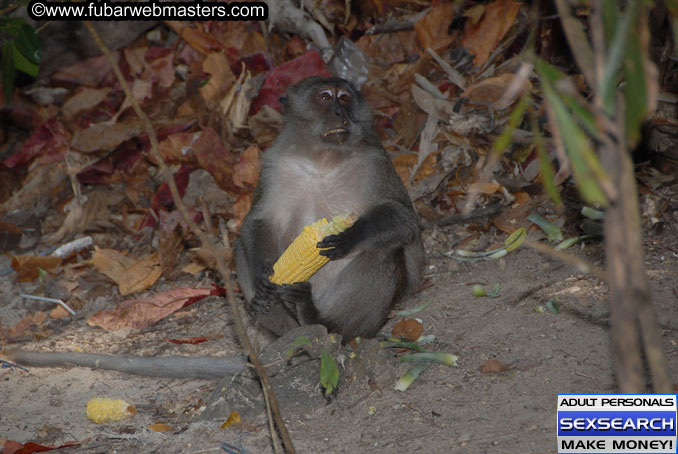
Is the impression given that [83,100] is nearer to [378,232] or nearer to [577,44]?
[378,232]

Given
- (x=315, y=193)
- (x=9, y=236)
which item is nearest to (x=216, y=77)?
(x=9, y=236)

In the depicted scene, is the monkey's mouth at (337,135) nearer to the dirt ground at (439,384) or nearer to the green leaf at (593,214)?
the dirt ground at (439,384)

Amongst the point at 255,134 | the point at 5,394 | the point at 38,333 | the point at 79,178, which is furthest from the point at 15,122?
the point at 5,394

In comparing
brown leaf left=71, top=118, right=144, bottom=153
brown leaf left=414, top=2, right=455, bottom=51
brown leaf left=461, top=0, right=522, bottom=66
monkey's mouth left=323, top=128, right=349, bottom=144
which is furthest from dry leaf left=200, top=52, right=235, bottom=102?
monkey's mouth left=323, top=128, right=349, bottom=144

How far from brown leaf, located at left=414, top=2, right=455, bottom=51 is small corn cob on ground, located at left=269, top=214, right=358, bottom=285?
293 cm

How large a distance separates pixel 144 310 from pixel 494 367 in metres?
2.51

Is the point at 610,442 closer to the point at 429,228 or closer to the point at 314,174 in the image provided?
the point at 314,174

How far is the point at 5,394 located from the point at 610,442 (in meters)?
3.05

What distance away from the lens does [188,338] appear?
175 inches

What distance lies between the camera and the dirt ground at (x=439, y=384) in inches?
116

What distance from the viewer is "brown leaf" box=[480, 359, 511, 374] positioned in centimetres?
336

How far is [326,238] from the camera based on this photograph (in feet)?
12.2

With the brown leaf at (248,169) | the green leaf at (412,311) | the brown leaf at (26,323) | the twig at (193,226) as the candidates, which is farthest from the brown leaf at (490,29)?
the twig at (193,226)

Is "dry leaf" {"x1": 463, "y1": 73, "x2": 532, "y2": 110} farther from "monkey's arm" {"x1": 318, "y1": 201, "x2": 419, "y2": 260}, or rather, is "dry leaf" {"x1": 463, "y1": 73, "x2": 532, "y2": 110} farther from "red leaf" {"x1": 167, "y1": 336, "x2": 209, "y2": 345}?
"red leaf" {"x1": 167, "y1": 336, "x2": 209, "y2": 345}
